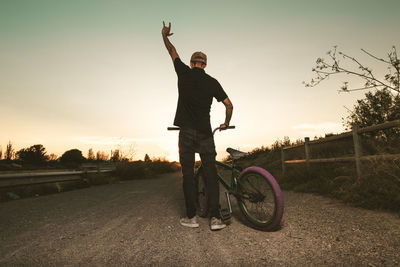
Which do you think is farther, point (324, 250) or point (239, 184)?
point (239, 184)

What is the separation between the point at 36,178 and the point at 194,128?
5.60 m

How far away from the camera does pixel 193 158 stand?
286 cm

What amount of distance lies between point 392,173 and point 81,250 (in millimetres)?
4260

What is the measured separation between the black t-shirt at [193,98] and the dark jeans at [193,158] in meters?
0.11

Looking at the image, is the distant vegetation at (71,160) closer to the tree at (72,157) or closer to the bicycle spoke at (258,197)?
the tree at (72,157)

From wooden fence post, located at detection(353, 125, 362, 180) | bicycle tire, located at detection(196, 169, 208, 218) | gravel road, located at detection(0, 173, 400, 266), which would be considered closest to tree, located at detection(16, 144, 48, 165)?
gravel road, located at detection(0, 173, 400, 266)

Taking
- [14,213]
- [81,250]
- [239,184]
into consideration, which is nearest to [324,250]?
[239,184]

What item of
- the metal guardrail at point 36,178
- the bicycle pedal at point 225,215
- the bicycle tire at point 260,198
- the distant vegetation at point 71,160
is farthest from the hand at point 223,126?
the distant vegetation at point 71,160

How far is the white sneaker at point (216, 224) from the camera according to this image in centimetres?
252

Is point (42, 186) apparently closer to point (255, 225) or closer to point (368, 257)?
point (255, 225)

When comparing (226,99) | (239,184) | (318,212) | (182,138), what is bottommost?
(318,212)

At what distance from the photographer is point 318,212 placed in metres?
3.18

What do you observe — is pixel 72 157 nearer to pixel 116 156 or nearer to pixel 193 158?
pixel 116 156

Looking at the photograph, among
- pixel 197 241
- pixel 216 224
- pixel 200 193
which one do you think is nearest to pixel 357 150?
pixel 200 193
